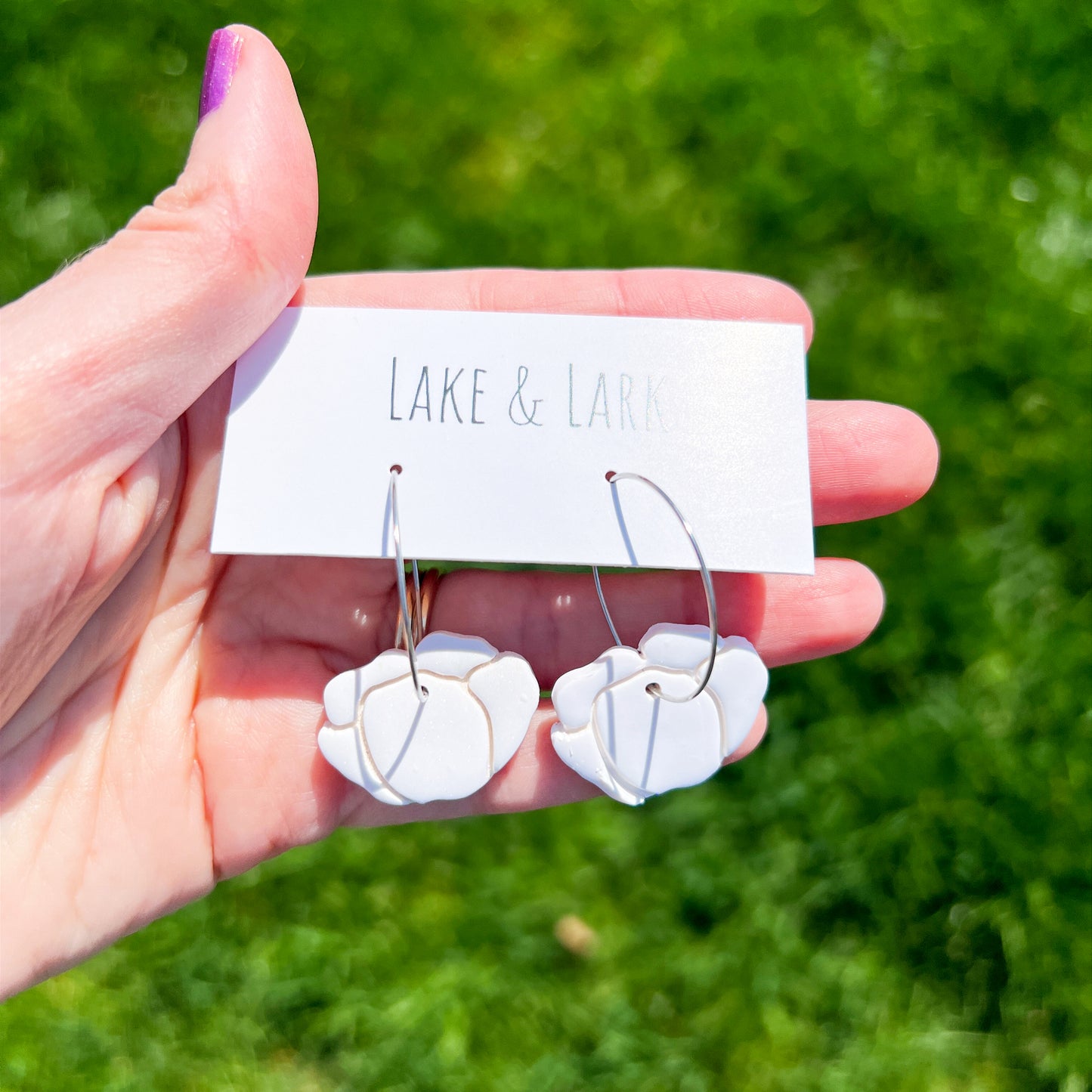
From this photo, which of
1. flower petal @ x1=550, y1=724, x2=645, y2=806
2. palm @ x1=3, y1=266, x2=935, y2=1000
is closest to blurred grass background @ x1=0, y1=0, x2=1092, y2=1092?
palm @ x1=3, y1=266, x2=935, y2=1000

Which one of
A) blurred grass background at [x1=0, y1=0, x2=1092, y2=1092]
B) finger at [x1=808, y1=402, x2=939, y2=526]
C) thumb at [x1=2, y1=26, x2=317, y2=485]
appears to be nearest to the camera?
thumb at [x1=2, y1=26, x2=317, y2=485]

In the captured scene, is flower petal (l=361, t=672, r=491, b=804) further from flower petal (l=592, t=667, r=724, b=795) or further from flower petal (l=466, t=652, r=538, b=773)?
flower petal (l=592, t=667, r=724, b=795)

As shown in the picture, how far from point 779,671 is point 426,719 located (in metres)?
1.15

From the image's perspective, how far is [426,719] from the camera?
1576mm

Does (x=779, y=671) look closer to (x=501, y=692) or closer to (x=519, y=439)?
(x=501, y=692)

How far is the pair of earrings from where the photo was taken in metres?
1.57

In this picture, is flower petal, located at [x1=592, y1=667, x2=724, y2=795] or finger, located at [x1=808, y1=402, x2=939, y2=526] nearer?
flower petal, located at [x1=592, y1=667, x2=724, y2=795]

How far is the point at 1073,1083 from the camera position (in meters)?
2.04

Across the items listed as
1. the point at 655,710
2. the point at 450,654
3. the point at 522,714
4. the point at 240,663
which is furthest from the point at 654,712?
the point at 240,663

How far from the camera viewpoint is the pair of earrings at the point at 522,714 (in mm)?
1572

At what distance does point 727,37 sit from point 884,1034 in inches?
113

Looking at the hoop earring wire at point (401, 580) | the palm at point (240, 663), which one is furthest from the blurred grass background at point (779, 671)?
the hoop earring wire at point (401, 580)

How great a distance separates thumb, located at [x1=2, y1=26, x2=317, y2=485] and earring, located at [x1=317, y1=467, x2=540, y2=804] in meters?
0.39

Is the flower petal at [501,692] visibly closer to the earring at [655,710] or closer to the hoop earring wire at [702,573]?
the earring at [655,710]
